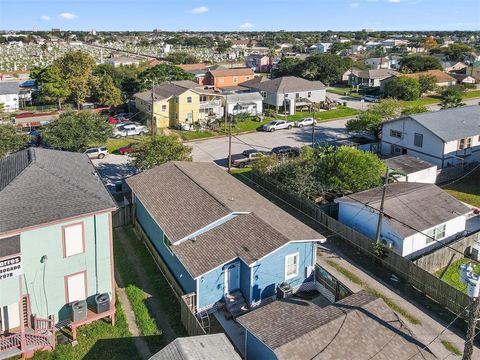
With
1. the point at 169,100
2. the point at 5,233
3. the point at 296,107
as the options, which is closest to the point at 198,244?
the point at 5,233

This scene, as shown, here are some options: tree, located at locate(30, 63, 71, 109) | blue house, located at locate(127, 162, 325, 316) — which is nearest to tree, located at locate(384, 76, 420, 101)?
tree, located at locate(30, 63, 71, 109)

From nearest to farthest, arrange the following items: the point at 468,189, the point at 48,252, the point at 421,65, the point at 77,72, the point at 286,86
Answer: the point at 48,252, the point at 468,189, the point at 77,72, the point at 286,86, the point at 421,65

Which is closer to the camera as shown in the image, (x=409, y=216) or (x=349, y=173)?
(x=409, y=216)

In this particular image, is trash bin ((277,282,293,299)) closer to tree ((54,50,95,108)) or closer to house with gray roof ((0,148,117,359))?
house with gray roof ((0,148,117,359))

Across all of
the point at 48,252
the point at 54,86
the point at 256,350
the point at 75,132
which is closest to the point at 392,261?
the point at 256,350

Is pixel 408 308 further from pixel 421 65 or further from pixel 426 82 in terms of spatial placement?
pixel 421 65

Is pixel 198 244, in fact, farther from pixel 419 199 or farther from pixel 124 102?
pixel 124 102

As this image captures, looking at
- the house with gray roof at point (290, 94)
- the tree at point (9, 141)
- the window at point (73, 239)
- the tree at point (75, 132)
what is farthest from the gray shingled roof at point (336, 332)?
the house with gray roof at point (290, 94)
